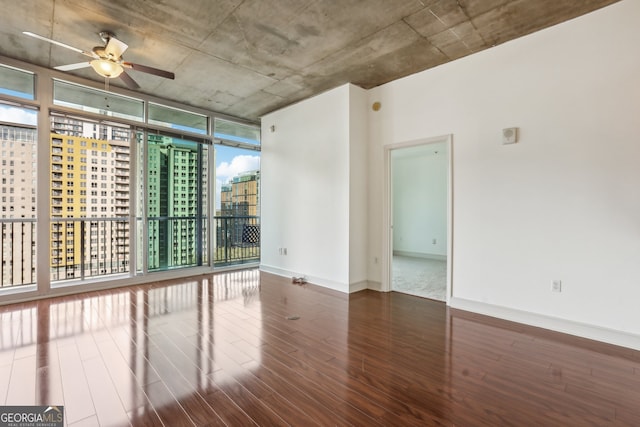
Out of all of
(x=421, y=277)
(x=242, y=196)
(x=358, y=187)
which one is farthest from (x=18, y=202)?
(x=421, y=277)

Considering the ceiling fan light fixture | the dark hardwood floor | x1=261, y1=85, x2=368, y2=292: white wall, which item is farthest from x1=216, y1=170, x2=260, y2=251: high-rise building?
the ceiling fan light fixture

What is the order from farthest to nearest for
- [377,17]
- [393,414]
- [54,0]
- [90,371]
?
[377,17] → [54,0] → [90,371] → [393,414]

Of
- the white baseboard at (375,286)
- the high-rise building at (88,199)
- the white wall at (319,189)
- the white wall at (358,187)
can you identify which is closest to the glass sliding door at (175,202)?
the high-rise building at (88,199)

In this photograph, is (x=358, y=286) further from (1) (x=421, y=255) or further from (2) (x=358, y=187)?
(1) (x=421, y=255)

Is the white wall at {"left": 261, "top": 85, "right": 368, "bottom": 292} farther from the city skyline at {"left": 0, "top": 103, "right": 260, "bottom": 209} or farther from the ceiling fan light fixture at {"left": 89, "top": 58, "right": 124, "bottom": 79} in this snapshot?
the ceiling fan light fixture at {"left": 89, "top": 58, "right": 124, "bottom": 79}

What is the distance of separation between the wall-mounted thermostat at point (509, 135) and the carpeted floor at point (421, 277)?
6.90 feet

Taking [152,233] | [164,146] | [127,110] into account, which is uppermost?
[127,110]

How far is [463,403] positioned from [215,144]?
5380 millimetres

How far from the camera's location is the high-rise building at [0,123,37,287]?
3.84 metres

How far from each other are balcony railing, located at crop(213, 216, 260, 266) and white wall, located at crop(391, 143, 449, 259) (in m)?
3.77

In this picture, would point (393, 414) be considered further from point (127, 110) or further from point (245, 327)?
point (127, 110)

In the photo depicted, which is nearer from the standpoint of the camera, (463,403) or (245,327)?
(463,403)

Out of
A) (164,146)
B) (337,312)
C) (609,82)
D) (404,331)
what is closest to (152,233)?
(164,146)

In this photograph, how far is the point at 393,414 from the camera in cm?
174
